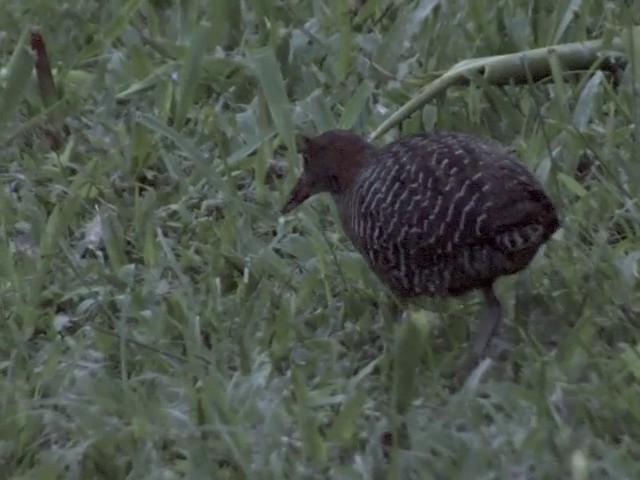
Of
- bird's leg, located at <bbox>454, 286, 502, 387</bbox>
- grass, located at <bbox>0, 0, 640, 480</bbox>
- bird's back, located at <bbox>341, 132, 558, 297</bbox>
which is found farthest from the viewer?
bird's leg, located at <bbox>454, 286, 502, 387</bbox>

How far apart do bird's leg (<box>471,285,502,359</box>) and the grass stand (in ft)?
0.21

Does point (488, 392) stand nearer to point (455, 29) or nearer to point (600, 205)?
point (600, 205)

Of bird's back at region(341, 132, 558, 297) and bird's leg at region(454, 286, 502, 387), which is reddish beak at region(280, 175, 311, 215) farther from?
bird's leg at region(454, 286, 502, 387)

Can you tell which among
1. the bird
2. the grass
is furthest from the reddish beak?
the bird

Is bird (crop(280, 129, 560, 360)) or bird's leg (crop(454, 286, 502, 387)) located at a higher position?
bird (crop(280, 129, 560, 360))

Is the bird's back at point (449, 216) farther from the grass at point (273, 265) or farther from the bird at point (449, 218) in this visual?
the grass at point (273, 265)

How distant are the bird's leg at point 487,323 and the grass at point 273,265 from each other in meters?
0.06

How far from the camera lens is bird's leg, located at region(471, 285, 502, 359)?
3.70m

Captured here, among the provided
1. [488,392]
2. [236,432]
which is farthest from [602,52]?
[236,432]

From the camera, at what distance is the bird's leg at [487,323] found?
3.70 m

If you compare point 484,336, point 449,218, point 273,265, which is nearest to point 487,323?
point 484,336

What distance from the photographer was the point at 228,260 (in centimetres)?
427

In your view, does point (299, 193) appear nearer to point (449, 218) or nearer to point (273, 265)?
point (273, 265)

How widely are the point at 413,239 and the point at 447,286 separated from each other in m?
0.15
